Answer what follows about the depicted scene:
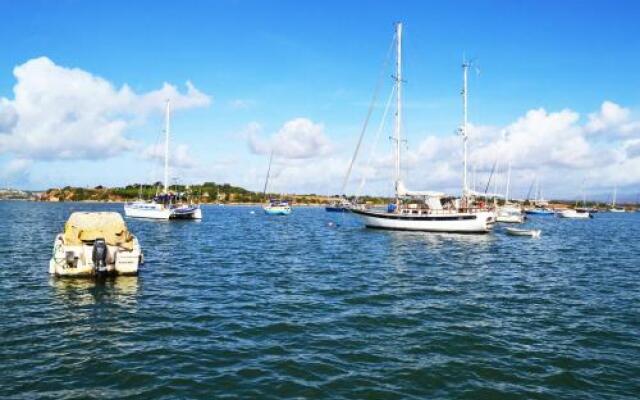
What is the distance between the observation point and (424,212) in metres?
67.9

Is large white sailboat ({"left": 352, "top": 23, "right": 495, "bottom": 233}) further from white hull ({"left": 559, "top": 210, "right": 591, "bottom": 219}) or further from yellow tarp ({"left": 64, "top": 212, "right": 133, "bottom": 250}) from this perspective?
white hull ({"left": 559, "top": 210, "right": 591, "bottom": 219})

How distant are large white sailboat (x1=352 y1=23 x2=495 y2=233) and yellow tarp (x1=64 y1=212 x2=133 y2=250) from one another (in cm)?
4409

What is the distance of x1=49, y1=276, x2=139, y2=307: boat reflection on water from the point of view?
2254 cm

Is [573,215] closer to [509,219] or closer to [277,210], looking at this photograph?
[509,219]

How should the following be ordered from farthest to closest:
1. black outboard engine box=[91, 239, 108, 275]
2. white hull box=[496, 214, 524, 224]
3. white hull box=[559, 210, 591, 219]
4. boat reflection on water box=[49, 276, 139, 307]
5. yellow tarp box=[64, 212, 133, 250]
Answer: white hull box=[559, 210, 591, 219] → white hull box=[496, 214, 524, 224] → yellow tarp box=[64, 212, 133, 250] → black outboard engine box=[91, 239, 108, 275] → boat reflection on water box=[49, 276, 139, 307]

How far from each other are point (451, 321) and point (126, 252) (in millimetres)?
18110

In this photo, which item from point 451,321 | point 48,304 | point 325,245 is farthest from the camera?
point 325,245

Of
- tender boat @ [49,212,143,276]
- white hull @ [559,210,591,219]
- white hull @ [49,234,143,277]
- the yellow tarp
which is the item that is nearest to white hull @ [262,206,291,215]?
Result: white hull @ [559,210,591,219]

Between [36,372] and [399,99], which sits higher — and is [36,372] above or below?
below

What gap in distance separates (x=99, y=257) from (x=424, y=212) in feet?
160

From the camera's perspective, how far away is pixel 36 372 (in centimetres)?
1344

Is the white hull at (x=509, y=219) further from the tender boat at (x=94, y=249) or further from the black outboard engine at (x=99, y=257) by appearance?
the black outboard engine at (x=99, y=257)

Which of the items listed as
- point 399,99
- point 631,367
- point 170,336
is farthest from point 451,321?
point 399,99

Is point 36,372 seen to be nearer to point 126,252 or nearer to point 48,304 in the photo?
point 48,304
